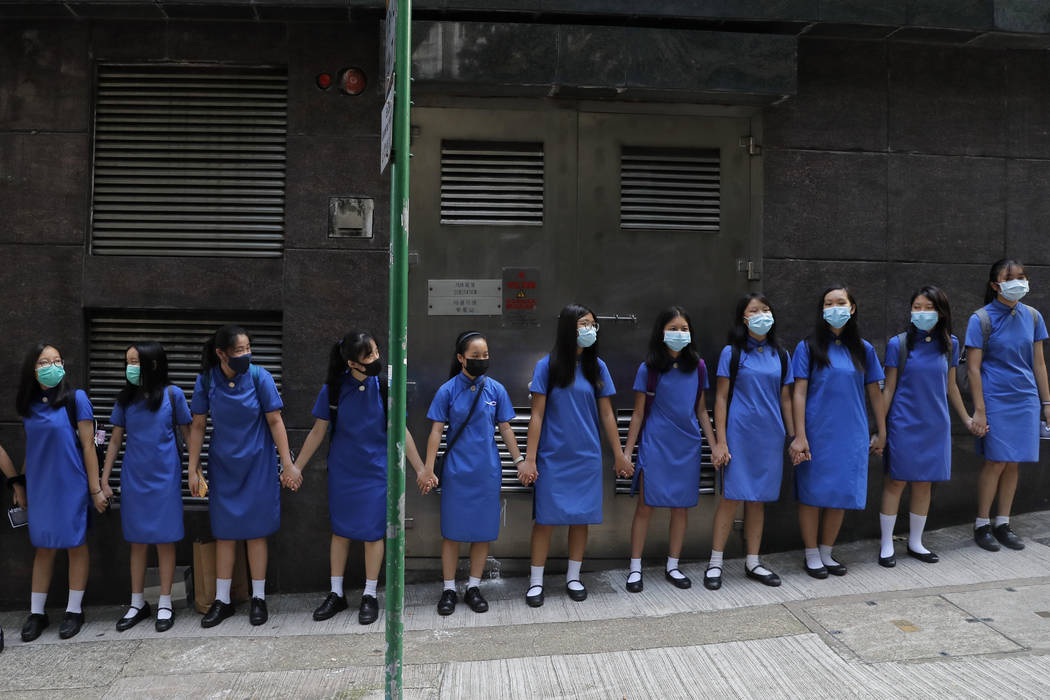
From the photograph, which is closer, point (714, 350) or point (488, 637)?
point (488, 637)

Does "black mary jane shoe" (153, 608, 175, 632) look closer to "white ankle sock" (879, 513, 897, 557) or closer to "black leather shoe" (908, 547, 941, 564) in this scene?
"white ankle sock" (879, 513, 897, 557)

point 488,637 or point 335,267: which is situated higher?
point 335,267

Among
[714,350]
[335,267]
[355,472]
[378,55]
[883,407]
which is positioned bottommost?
[355,472]

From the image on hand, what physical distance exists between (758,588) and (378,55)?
15.3ft

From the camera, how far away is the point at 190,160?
6363mm

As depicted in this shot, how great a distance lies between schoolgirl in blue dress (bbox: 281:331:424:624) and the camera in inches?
216

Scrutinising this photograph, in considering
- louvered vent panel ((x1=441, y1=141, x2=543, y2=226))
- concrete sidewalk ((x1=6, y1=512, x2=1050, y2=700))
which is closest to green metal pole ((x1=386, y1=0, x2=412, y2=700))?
concrete sidewalk ((x1=6, y1=512, x2=1050, y2=700))

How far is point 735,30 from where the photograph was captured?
21.2 feet

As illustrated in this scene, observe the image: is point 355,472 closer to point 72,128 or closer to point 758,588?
point 758,588

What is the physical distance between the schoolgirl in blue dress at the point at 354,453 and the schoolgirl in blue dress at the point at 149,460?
2.55 ft

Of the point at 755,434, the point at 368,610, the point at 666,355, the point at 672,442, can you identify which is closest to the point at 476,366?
the point at 666,355

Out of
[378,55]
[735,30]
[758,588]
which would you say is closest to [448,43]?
[378,55]

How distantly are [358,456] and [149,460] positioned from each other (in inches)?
54.1

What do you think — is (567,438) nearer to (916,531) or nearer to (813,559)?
(813,559)
